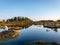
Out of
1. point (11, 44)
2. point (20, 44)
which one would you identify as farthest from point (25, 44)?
point (11, 44)

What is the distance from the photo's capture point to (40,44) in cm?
3666

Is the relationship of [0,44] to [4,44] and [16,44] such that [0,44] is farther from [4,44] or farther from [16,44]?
[16,44]

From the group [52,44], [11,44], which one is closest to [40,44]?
[52,44]

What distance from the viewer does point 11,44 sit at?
36781mm

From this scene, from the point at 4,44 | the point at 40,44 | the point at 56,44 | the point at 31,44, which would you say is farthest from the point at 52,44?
the point at 4,44

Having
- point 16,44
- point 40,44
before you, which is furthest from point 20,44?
point 40,44

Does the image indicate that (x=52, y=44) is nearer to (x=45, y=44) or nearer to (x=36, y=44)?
(x=45, y=44)

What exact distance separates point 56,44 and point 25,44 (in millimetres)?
10518

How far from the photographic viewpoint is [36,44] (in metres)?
36.8

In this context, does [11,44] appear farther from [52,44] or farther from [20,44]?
[52,44]

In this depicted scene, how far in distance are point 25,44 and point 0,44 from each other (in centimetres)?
851

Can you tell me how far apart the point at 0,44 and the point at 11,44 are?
12.6 feet

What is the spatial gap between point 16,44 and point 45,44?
980 centimetres

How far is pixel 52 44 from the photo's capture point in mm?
37219
